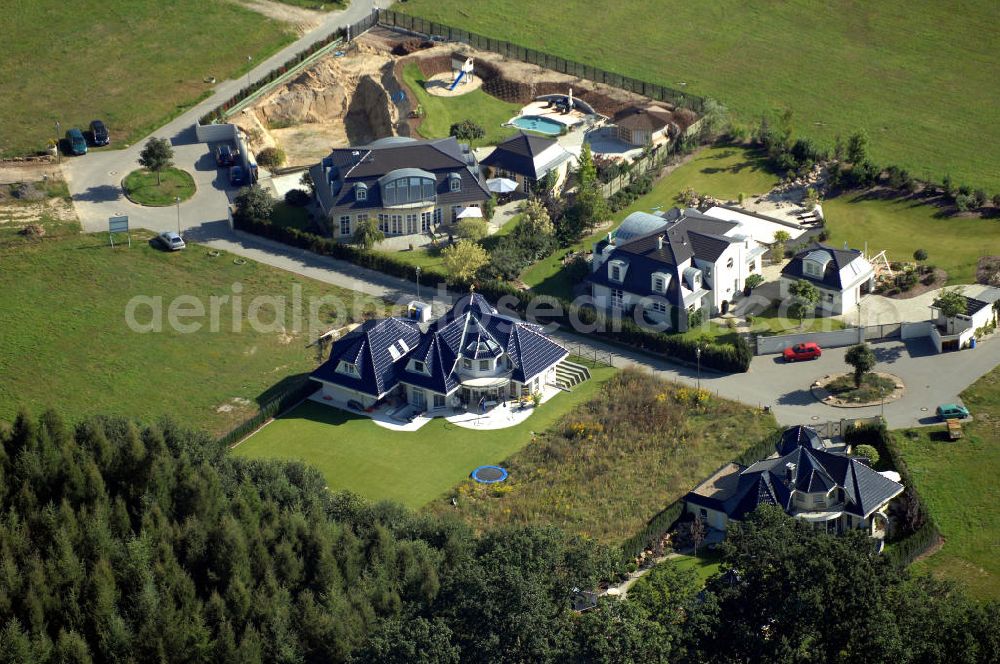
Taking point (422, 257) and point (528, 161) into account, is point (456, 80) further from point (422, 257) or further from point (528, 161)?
point (422, 257)

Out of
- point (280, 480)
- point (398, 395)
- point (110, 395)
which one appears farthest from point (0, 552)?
point (398, 395)

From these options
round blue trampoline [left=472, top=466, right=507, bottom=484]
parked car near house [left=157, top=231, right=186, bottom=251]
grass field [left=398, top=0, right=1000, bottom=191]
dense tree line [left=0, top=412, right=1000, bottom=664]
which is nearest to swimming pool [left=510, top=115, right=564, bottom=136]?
grass field [left=398, top=0, right=1000, bottom=191]

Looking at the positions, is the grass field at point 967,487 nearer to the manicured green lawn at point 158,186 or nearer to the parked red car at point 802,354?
the parked red car at point 802,354

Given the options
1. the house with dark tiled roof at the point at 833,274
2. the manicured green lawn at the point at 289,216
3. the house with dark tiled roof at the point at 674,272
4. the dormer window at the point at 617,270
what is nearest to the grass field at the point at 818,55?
the house with dark tiled roof at the point at 833,274

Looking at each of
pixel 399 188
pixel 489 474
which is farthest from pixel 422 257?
pixel 489 474

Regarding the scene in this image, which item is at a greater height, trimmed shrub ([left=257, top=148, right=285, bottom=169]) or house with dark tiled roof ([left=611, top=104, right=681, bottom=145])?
house with dark tiled roof ([left=611, top=104, right=681, bottom=145])

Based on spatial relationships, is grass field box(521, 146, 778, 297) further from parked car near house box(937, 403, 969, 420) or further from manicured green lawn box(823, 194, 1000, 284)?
parked car near house box(937, 403, 969, 420)

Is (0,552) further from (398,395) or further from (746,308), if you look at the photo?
(746,308)
